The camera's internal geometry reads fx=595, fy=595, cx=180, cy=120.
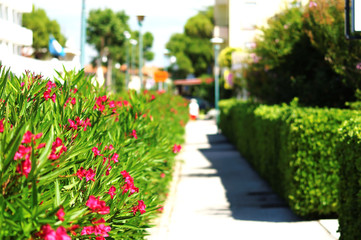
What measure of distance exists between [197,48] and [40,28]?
2240cm

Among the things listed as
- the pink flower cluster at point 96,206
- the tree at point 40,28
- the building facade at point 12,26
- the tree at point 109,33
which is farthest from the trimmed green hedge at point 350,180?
the tree at point 109,33

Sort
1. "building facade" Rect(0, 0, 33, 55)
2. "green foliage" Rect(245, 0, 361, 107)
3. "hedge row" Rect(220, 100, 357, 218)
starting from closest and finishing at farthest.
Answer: "hedge row" Rect(220, 100, 357, 218) → "green foliage" Rect(245, 0, 361, 107) → "building facade" Rect(0, 0, 33, 55)

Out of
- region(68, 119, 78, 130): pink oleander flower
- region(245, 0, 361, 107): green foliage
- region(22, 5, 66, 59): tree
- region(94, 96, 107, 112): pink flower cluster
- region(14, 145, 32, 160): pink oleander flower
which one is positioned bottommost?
region(14, 145, 32, 160): pink oleander flower

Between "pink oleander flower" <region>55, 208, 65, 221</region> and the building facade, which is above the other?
the building facade

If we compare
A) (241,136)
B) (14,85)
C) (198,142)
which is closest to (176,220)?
(14,85)

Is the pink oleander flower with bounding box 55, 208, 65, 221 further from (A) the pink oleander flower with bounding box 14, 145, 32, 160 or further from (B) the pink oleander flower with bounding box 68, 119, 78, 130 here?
(B) the pink oleander flower with bounding box 68, 119, 78, 130

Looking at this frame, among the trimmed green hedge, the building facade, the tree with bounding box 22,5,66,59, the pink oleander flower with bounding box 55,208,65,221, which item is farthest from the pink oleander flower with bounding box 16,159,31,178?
the tree with bounding box 22,5,66,59

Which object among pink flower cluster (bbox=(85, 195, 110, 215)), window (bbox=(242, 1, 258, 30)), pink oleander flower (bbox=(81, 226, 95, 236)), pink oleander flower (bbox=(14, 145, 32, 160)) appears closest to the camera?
pink oleander flower (bbox=(14, 145, 32, 160))

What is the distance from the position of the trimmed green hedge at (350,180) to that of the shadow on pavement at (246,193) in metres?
2.90

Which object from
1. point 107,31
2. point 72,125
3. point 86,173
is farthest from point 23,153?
point 107,31

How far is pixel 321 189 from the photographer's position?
931cm

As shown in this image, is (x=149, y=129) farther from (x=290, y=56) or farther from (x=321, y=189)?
(x=290, y=56)

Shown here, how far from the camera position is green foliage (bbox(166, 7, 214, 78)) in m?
84.3

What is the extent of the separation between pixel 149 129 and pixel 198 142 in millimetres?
18211
